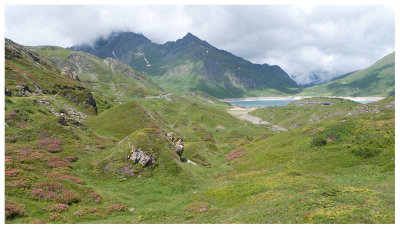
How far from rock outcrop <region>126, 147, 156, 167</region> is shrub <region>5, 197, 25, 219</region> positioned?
65.7ft

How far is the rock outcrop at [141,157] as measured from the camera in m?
39.9

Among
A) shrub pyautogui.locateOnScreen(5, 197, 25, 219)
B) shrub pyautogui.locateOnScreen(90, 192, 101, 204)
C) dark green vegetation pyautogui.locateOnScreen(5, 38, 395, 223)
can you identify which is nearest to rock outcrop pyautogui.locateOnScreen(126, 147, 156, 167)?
dark green vegetation pyautogui.locateOnScreen(5, 38, 395, 223)

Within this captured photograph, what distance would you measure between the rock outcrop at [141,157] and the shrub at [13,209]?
789 inches

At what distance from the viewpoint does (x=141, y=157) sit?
40.3 meters

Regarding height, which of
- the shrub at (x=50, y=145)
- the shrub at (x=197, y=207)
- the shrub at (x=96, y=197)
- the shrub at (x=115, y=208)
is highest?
the shrub at (x=50, y=145)

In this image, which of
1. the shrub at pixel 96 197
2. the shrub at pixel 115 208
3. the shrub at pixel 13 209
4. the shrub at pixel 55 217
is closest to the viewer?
the shrub at pixel 13 209

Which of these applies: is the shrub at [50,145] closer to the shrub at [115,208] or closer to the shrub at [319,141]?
the shrub at [115,208]

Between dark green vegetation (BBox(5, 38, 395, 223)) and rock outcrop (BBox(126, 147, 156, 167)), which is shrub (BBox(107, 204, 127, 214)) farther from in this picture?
rock outcrop (BBox(126, 147, 156, 167))

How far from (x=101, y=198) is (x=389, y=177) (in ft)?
149

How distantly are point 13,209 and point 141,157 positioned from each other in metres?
21.5

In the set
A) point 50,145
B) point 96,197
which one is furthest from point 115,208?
point 50,145

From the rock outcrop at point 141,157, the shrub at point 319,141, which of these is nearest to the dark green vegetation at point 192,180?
the shrub at point 319,141

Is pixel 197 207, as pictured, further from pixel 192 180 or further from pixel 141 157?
pixel 141 157
